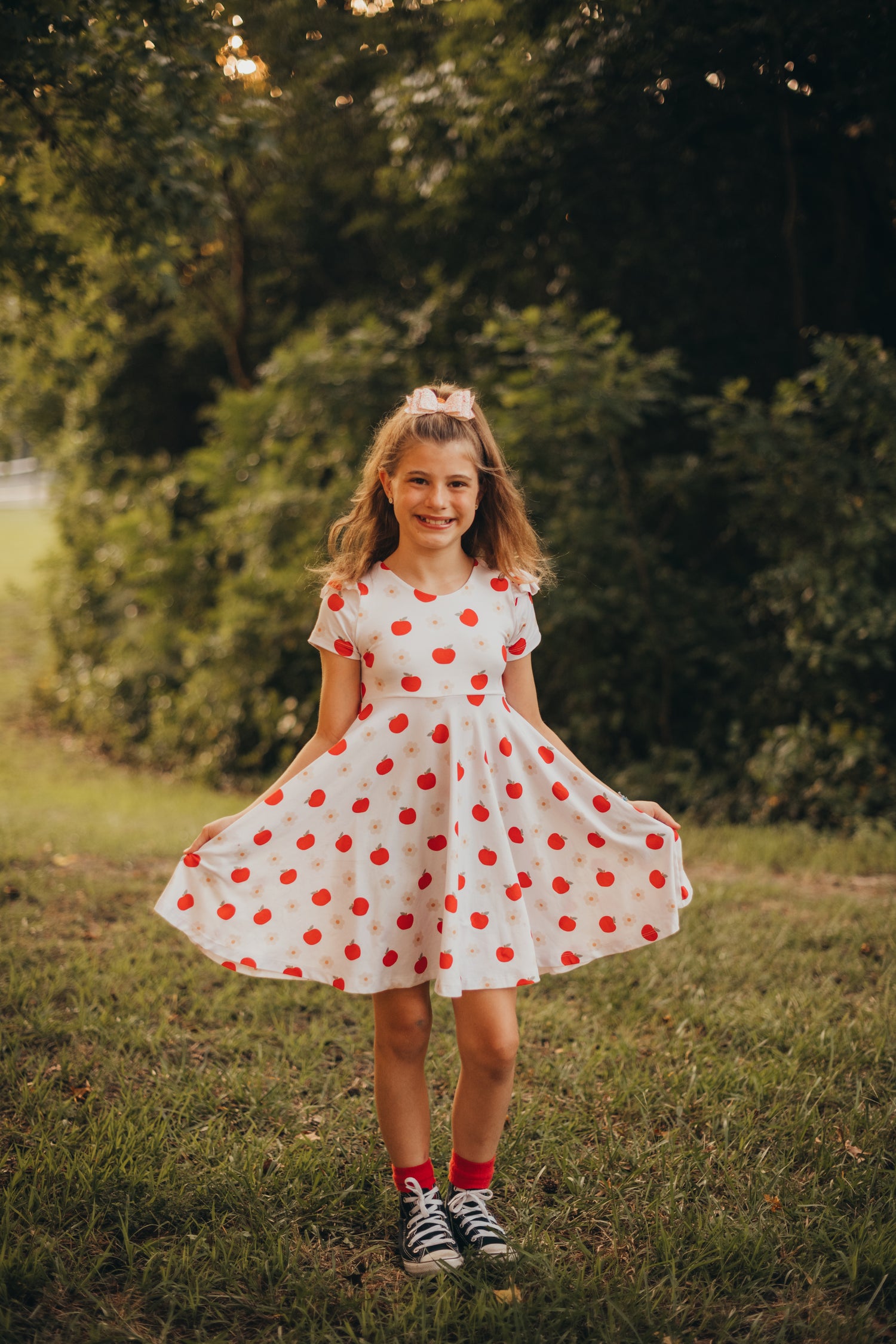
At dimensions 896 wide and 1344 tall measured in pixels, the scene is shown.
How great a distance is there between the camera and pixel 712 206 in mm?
7066

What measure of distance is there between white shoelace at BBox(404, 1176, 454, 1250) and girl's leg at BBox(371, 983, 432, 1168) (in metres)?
0.06

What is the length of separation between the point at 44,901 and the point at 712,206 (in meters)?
6.06

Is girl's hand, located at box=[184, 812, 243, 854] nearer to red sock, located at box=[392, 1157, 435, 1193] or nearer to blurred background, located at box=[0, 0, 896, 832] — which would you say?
red sock, located at box=[392, 1157, 435, 1193]

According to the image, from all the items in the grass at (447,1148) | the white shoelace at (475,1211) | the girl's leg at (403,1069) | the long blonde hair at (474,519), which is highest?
the long blonde hair at (474,519)

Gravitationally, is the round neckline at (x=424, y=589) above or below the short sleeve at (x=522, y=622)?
above

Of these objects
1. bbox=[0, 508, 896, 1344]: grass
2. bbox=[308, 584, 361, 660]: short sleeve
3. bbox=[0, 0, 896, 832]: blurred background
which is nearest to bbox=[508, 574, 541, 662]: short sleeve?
bbox=[308, 584, 361, 660]: short sleeve

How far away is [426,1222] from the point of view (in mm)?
2252

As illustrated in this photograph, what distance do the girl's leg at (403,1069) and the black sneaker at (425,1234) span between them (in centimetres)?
7

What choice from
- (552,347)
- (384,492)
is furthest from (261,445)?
(384,492)

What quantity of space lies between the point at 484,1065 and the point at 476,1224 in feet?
1.27

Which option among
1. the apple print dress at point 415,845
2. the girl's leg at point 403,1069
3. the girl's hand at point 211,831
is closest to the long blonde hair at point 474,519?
the apple print dress at point 415,845

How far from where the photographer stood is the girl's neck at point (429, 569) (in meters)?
2.41

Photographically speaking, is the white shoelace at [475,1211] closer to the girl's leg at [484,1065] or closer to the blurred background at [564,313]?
the girl's leg at [484,1065]

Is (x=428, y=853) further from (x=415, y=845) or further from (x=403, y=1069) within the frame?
(x=403, y=1069)
